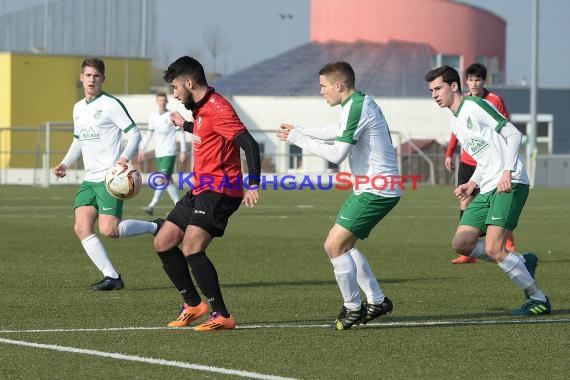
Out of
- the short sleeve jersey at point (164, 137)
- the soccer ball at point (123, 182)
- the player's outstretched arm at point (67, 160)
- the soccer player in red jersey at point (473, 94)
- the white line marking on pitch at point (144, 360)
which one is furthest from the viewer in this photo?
the short sleeve jersey at point (164, 137)

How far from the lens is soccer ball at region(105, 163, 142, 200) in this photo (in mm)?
12188

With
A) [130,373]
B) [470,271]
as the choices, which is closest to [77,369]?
[130,373]

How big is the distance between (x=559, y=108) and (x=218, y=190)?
6128 cm

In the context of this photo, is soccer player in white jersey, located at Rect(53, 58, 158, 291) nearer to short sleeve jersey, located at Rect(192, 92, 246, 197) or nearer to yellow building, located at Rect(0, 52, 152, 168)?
short sleeve jersey, located at Rect(192, 92, 246, 197)

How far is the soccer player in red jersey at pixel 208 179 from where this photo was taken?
964 centimetres

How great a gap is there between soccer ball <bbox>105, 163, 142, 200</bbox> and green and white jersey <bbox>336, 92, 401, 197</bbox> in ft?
9.71

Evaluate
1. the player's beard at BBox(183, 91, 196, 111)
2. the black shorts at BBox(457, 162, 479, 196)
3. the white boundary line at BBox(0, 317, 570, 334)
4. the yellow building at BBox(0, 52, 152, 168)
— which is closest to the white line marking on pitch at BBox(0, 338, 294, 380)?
the white boundary line at BBox(0, 317, 570, 334)

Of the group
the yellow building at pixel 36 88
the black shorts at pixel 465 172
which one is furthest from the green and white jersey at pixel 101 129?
the yellow building at pixel 36 88

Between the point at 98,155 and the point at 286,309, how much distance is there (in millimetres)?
2919

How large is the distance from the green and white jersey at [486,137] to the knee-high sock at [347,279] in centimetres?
178

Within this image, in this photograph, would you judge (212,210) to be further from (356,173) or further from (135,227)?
(135,227)

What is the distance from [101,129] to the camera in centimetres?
1293

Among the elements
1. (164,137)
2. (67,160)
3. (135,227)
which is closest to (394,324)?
(135,227)

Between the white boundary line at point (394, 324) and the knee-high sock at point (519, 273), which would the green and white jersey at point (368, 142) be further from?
the knee-high sock at point (519, 273)
